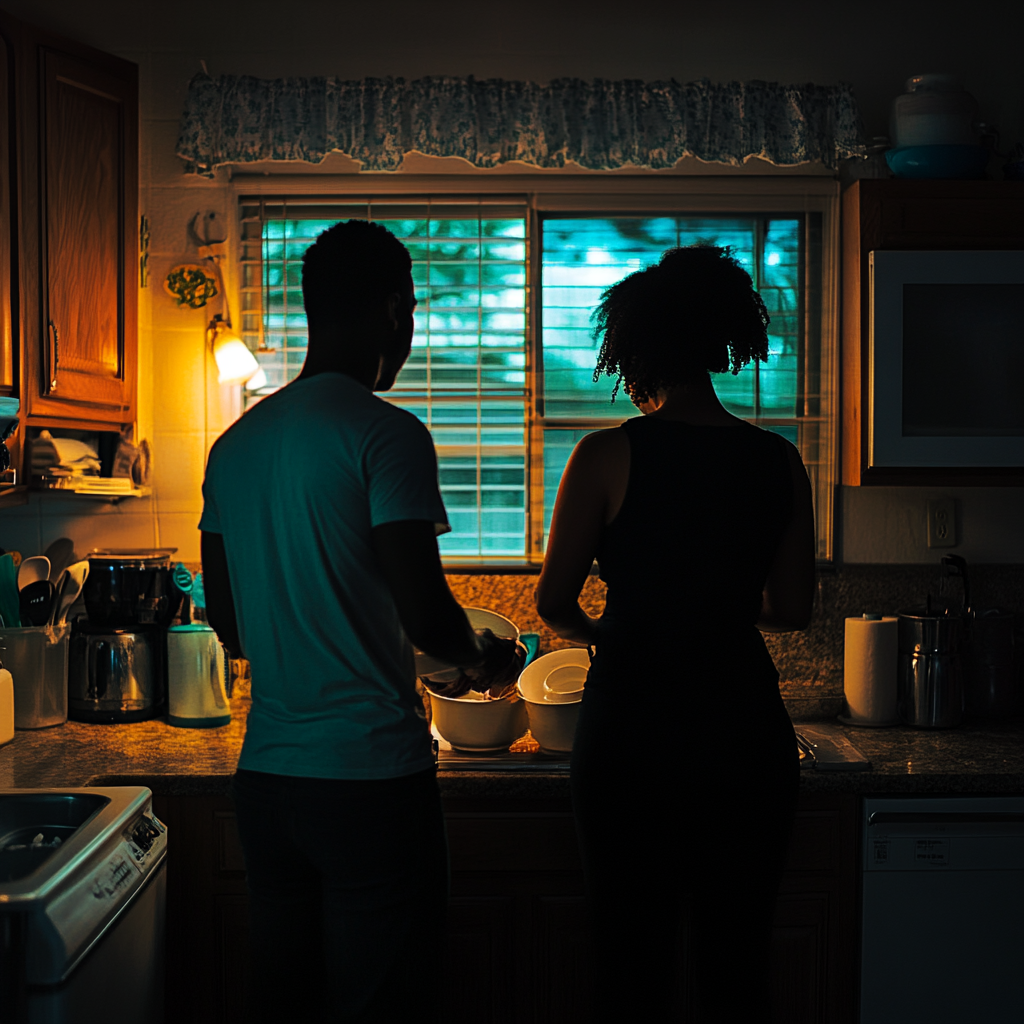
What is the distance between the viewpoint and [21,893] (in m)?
1.24

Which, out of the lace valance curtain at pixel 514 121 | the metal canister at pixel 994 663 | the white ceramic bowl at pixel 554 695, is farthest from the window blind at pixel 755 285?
the white ceramic bowl at pixel 554 695

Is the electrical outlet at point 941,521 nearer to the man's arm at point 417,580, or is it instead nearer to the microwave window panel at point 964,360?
the microwave window panel at point 964,360

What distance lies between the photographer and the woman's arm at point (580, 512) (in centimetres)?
129

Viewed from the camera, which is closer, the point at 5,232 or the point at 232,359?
the point at 5,232

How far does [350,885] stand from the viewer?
1.13 meters

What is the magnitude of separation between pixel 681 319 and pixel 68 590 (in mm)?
1491

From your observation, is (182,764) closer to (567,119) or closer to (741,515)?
(741,515)

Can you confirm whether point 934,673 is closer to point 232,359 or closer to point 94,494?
point 232,359

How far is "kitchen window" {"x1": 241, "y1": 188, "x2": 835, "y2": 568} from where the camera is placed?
7.75 feet

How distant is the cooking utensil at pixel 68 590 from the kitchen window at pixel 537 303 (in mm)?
586

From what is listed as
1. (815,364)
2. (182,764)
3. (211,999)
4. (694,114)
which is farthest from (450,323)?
(211,999)

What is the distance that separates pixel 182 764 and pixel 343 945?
834 mm

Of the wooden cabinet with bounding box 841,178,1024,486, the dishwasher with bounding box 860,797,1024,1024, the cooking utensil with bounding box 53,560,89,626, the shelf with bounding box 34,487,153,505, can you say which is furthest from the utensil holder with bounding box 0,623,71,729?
the wooden cabinet with bounding box 841,178,1024,486

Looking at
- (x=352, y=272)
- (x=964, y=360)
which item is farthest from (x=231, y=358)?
(x=964, y=360)
